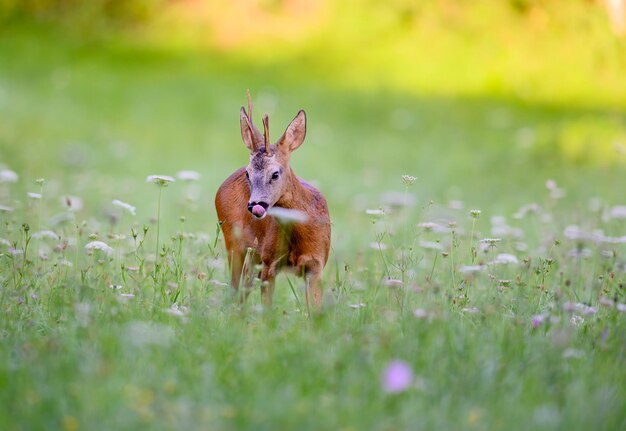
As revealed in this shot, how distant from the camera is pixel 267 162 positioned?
17.7 ft

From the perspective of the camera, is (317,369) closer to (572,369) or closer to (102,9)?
(572,369)

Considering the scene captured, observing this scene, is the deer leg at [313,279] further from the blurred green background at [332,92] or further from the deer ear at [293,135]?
the blurred green background at [332,92]

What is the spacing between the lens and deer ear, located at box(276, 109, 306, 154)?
5570 mm

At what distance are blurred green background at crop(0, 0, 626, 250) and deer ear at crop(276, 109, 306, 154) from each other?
6.72 meters

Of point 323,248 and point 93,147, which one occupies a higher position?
point 93,147

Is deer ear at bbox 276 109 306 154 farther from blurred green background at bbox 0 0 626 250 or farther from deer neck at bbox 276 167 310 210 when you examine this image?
blurred green background at bbox 0 0 626 250

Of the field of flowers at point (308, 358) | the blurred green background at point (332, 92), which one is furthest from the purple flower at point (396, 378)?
the blurred green background at point (332, 92)

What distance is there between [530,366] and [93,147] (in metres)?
13.1

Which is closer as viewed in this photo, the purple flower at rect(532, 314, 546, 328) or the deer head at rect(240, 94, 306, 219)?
the purple flower at rect(532, 314, 546, 328)

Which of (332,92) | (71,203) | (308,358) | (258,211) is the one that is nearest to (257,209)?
(258,211)

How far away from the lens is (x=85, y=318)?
167 inches

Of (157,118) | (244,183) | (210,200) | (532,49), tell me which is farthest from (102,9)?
(244,183)

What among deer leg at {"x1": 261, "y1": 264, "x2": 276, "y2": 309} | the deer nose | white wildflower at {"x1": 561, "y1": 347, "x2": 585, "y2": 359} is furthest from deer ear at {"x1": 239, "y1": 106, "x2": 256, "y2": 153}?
white wildflower at {"x1": 561, "y1": 347, "x2": 585, "y2": 359}

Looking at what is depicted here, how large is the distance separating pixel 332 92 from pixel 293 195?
1347 centimetres
